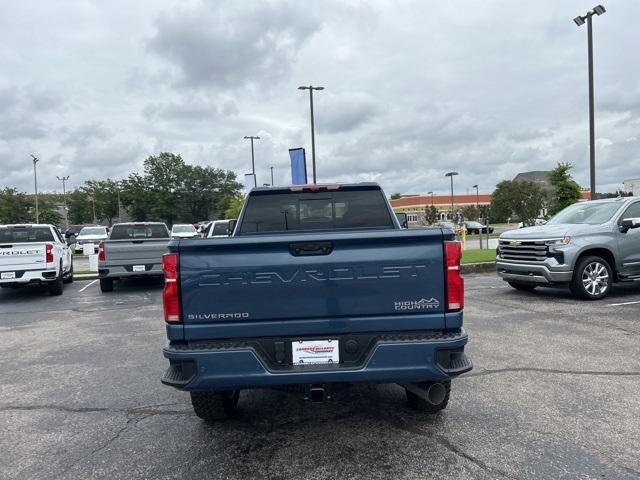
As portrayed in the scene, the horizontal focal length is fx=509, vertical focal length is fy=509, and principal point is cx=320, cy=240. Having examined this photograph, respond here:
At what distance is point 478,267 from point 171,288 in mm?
12359

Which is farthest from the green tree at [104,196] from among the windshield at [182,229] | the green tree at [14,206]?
the windshield at [182,229]

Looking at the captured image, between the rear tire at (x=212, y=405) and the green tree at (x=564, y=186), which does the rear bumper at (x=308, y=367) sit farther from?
the green tree at (x=564, y=186)

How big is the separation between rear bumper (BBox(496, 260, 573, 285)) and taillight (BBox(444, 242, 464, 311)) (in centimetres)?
658

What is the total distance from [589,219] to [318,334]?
842 cm

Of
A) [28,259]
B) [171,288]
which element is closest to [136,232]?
[28,259]

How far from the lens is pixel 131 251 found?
12.4m

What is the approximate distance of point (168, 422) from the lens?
4137 millimetres

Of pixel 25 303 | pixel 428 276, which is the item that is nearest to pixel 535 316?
pixel 428 276

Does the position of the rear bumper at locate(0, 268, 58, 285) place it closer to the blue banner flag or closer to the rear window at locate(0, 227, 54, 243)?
the rear window at locate(0, 227, 54, 243)

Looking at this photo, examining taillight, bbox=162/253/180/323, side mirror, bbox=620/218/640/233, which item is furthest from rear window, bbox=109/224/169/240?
taillight, bbox=162/253/180/323

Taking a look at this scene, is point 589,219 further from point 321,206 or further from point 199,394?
point 199,394

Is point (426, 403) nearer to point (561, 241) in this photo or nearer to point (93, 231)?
point (561, 241)

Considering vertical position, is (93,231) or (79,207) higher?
(79,207)

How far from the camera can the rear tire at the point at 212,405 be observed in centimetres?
383
